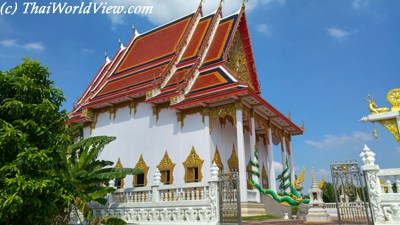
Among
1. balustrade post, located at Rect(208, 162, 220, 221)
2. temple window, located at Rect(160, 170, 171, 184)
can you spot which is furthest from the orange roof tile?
balustrade post, located at Rect(208, 162, 220, 221)

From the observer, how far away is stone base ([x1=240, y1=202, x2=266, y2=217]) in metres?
12.2

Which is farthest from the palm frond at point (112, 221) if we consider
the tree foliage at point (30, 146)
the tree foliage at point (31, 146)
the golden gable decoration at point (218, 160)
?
the golden gable decoration at point (218, 160)

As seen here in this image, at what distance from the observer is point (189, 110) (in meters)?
15.1

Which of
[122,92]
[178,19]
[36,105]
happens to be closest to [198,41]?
[178,19]

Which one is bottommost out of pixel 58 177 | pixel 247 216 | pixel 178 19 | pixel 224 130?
pixel 247 216

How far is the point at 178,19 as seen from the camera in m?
20.9

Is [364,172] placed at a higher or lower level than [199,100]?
lower

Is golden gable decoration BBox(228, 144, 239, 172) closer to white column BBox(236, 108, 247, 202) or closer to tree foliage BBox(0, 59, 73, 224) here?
white column BBox(236, 108, 247, 202)

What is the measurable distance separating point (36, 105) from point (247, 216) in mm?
8037

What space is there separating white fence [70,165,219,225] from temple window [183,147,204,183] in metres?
4.27

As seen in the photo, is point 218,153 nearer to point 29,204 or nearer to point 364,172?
point 364,172

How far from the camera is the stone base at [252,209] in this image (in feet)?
40.0

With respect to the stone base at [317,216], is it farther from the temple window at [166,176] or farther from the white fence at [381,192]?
the temple window at [166,176]

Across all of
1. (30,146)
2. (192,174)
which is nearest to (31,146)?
(30,146)
